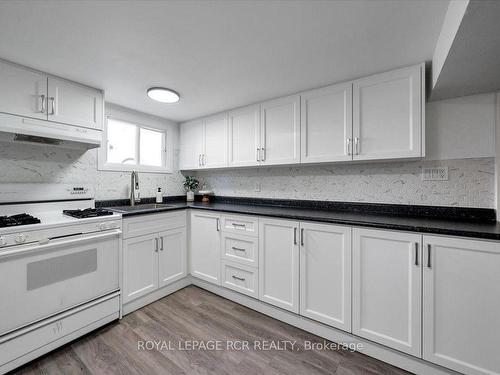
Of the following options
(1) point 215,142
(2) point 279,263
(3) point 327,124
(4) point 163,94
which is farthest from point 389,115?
(4) point 163,94

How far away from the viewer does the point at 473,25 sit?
947 mm

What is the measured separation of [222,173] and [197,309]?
5.67ft

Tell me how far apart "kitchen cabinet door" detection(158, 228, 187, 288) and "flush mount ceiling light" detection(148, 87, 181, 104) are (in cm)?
140

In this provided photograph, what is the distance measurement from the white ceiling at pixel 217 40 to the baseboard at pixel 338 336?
2056 mm

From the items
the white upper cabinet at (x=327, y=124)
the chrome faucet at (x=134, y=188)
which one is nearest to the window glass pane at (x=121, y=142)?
the chrome faucet at (x=134, y=188)

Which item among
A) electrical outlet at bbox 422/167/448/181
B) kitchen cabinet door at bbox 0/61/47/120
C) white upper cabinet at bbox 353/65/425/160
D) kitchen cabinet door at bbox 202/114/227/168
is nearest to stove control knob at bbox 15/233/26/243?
kitchen cabinet door at bbox 0/61/47/120

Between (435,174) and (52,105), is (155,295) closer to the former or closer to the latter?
(52,105)

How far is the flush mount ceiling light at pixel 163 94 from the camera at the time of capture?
6.88ft

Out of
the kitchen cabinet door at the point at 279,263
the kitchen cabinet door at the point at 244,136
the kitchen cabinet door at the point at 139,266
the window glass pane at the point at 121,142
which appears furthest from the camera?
the window glass pane at the point at 121,142

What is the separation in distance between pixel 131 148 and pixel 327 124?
237 cm

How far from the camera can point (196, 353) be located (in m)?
1.58

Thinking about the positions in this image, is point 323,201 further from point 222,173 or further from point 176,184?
point 176,184

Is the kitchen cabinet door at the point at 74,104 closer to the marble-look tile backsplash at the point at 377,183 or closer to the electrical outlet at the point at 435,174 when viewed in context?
the marble-look tile backsplash at the point at 377,183

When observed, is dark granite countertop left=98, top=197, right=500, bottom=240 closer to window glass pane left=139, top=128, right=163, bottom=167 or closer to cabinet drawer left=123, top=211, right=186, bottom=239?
cabinet drawer left=123, top=211, right=186, bottom=239
